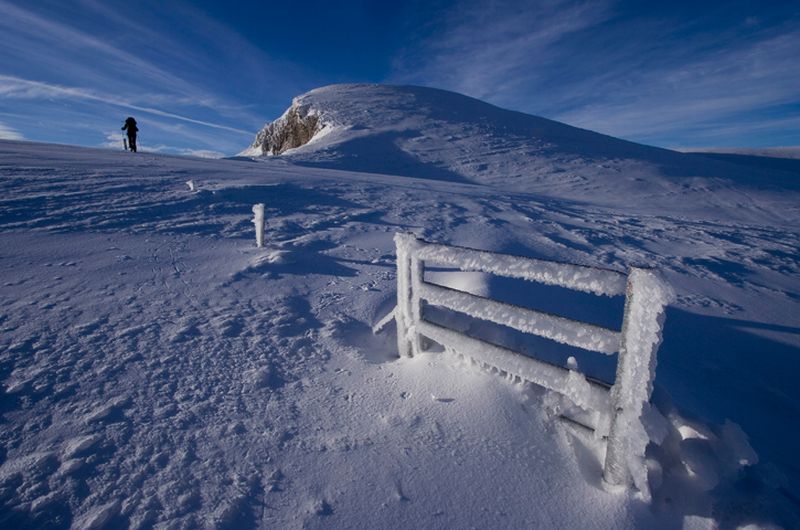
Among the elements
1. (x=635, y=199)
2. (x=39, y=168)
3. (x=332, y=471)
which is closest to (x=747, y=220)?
(x=635, y=199)

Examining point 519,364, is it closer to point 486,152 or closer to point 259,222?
point 259,222

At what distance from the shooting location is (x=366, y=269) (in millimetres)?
5910

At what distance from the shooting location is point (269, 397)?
3.04m

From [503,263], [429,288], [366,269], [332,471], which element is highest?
[503,263]

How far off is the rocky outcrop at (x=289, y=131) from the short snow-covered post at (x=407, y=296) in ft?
94.3

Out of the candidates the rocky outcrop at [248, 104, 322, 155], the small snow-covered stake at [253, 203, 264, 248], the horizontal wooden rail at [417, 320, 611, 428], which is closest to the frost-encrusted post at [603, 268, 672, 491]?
the horizontal wooden rail at [417, 320, 611, 428]

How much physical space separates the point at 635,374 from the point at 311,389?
2360 millimetres

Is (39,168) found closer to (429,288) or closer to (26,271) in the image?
(26,271)

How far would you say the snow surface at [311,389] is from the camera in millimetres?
2215

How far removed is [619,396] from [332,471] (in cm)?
180

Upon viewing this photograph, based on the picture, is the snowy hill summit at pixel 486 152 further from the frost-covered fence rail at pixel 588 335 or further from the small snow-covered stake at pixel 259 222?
the frost-covered fence rail at pixel 588 335

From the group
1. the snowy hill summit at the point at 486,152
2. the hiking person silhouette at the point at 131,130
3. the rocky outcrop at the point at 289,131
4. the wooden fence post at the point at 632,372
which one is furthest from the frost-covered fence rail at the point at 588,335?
the rocky outcrop at the point at 289,131

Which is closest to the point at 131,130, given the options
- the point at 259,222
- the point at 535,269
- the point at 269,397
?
the point at 259,222

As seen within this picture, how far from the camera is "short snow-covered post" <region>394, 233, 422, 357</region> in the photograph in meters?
3.25
